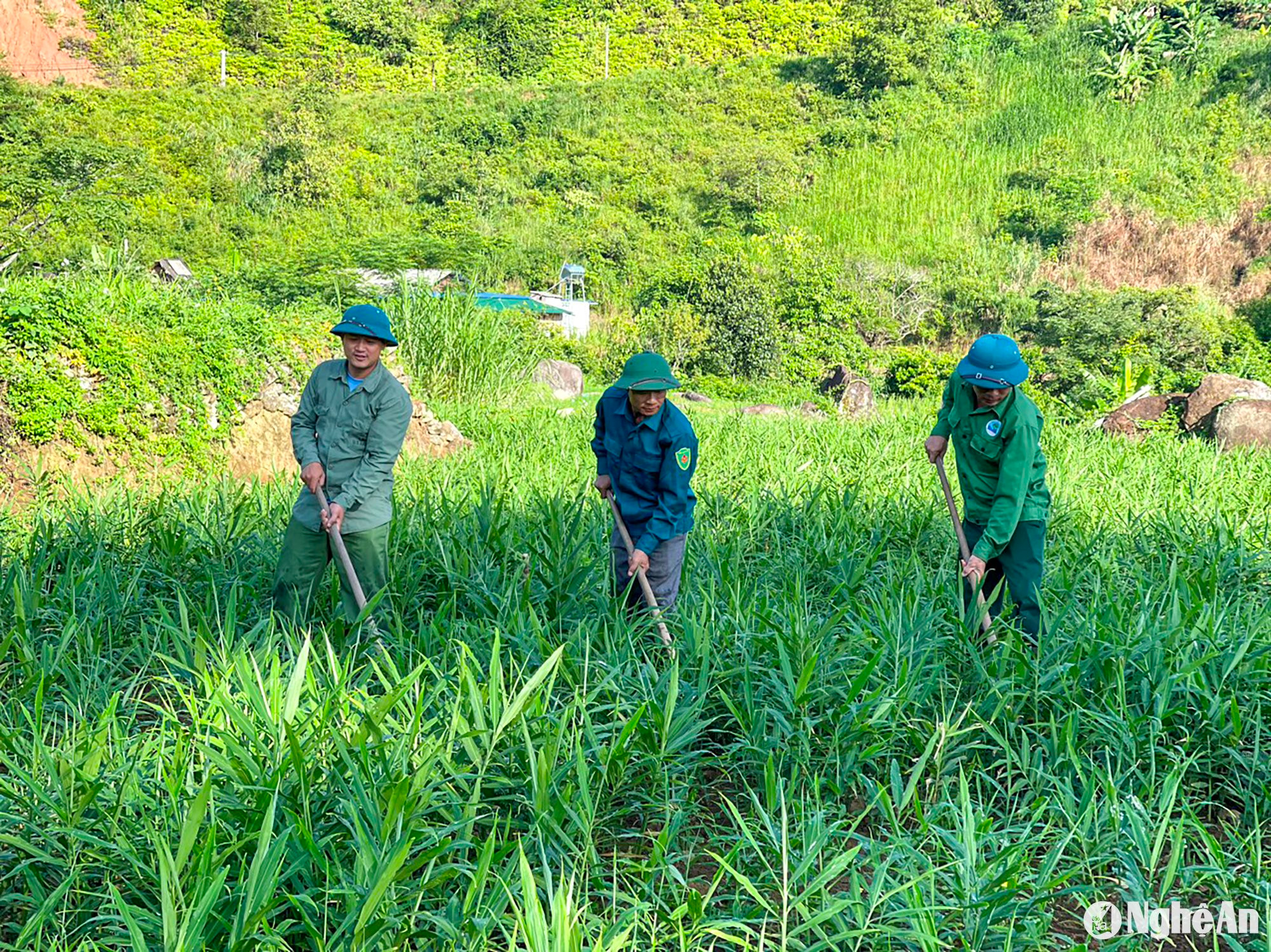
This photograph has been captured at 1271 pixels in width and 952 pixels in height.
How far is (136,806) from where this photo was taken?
247 cm

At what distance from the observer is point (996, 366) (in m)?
3.61

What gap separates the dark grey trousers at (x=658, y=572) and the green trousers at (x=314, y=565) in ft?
2.85

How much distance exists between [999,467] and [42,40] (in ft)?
129

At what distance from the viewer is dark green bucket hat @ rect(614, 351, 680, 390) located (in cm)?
349

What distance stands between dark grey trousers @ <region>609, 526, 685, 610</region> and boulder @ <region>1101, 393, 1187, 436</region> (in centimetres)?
781

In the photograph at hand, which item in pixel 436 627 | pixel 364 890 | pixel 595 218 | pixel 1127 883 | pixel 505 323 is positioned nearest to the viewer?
pixel 364 890

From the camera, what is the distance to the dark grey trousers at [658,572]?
3.89m

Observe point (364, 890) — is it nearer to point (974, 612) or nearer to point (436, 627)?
point (436, 627)

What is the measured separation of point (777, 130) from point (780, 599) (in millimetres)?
28451

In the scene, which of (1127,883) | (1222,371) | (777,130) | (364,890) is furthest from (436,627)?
(777,130)

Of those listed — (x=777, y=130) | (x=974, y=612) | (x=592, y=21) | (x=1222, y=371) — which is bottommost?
(x=1222, y=371)

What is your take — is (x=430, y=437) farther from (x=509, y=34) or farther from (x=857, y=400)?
(x=509, y=34)

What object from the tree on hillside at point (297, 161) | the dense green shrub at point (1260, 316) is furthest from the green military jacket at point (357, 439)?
the tree on hillside at point (297, 161)

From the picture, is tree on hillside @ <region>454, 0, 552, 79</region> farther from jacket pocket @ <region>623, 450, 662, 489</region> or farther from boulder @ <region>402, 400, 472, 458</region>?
jacket pocket @ <region>623, 450, 662, 489</region>
